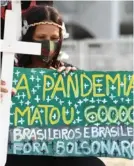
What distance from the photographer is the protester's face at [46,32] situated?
7.64ft

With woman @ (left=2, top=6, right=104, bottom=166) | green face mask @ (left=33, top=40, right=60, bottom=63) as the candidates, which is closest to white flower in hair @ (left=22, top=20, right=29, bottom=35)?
woman @ (left=2, top=6, right=104, bottom=166)

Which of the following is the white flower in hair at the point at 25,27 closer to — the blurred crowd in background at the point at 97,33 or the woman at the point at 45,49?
the woman at the point at 45,49

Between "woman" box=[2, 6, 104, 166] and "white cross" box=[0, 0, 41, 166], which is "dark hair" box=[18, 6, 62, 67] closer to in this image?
"woman" box=[2, 6, 104, 166]

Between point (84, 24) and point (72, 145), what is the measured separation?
15.1 metres

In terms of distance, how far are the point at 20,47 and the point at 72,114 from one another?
391mm

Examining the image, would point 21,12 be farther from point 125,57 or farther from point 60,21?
point 125,57

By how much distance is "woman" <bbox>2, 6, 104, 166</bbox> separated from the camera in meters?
2.28

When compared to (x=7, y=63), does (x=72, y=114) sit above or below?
below

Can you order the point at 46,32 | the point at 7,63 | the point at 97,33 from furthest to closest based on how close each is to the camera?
the point at 97,33 < the point at 46,32 < the point at 7,63

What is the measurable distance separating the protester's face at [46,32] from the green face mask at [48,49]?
0.9 inches

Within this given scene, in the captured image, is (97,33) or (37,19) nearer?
(37,19)

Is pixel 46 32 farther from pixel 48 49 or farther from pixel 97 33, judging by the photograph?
pixel 97 33

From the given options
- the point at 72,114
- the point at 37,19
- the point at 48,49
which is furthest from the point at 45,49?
the point at 72,114

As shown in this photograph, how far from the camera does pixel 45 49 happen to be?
7.64ft
